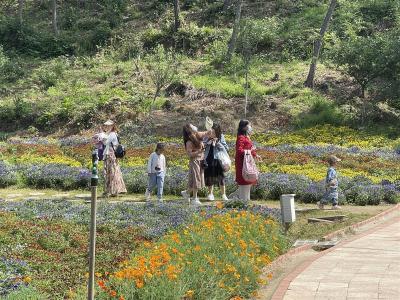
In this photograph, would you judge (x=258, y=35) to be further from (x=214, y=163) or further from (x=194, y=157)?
(x=194, y=157)

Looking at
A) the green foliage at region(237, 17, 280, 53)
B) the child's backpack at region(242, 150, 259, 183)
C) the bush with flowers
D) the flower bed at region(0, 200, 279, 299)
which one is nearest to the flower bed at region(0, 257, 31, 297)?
the flower bed at region(0, 200, 279, 299)

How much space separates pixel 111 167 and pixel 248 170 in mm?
3474

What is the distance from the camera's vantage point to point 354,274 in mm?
8766

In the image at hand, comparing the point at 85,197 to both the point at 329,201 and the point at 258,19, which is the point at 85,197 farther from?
the point at 258,19

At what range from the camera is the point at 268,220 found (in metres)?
11.3

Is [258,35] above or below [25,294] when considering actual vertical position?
above

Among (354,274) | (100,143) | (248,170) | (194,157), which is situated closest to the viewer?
(354,274)

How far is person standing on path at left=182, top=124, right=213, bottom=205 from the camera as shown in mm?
14570

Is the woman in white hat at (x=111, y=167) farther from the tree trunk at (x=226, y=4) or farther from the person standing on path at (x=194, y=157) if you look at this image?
the tree trunk at (x=226, y=4)

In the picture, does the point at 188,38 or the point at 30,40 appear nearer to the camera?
the point at 188,38

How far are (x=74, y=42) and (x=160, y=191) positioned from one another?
90.2 feet

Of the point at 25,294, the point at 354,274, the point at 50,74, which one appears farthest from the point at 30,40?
the point at 25,294

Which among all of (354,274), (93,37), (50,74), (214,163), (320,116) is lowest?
(354,274)

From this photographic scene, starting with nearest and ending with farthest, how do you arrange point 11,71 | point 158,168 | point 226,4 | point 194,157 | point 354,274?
point 354,274
point 194,157
point 158,168
point 11,71
point 226,4
